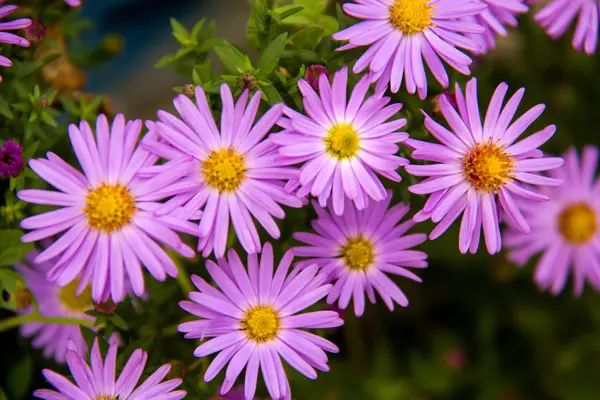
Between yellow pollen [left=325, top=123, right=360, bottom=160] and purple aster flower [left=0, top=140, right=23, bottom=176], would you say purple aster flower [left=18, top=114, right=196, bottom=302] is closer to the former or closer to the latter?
purple aster flower [left=0, top=140, right=23, bottom=176]

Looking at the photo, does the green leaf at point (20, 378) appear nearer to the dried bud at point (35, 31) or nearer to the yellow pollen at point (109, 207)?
the yellow pollen at point (109, 207)

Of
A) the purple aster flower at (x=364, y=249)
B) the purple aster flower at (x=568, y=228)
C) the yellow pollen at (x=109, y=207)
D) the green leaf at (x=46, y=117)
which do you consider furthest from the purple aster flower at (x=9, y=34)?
the purple aster flower at (x=568, y=228)

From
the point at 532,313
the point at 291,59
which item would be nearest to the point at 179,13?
the point at 291,59

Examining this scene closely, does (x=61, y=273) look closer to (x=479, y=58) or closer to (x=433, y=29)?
(x=433, y=29)

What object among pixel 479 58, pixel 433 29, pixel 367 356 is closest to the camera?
pixel 433 29

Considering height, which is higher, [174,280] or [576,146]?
[576,146]

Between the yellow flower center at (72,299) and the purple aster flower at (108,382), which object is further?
the yellow flower center at (72,299)

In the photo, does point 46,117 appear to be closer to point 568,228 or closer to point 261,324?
point 261,324

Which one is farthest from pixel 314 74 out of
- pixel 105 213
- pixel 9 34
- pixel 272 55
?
pixel 9 34
